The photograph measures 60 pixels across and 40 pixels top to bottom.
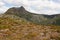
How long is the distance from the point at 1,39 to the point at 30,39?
379 cm

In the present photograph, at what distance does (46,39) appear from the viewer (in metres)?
21.8

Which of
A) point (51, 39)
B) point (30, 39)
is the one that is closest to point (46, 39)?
point (51, 39)

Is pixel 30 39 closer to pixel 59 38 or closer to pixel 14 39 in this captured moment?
pixel 14 39

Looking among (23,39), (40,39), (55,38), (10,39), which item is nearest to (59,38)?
(55,38)

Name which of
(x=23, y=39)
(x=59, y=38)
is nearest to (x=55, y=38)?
(x=59, y=38)

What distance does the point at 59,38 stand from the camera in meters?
22.0

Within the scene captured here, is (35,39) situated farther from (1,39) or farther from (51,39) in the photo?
(1,39)

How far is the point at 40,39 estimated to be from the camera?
21531 millimetres

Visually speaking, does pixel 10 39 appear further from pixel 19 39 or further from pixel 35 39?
pixel 35 39

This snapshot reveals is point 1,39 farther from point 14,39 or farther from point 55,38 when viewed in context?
point 55,38

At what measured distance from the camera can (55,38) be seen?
73.9 ft

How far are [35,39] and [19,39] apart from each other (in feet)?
6.95

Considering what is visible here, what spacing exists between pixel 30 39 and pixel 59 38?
3.84m

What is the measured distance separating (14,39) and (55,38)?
5.53 metres
